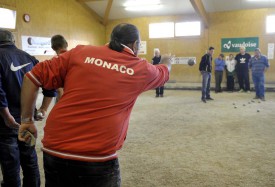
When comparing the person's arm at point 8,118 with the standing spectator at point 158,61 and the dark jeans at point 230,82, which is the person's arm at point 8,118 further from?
the dark jeans at point 230,82

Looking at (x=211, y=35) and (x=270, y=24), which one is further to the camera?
(x=211, y=35)

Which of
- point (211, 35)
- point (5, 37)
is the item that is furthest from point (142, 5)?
point (5, 37)

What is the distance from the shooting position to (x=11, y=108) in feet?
6.86

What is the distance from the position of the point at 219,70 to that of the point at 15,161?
29.0ft

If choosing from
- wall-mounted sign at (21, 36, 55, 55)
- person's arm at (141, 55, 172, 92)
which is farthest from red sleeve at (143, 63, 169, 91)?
wall-mounted sign at (21, 36, 55, 55)

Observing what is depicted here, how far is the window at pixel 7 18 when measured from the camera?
7591mm

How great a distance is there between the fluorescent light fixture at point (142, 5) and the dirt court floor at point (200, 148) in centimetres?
515

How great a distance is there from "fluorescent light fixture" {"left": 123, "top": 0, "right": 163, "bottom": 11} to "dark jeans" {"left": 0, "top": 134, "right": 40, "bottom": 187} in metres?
9.01

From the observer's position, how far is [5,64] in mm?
2014

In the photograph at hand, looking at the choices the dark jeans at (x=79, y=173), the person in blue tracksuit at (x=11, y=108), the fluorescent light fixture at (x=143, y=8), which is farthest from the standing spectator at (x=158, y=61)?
the dark jeans at (x=79, y=173)

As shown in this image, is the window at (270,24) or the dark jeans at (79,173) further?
the window at (270,24)

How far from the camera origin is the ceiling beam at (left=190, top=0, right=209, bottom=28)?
9.31 meters

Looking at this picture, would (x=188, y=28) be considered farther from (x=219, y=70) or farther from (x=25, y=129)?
(x=25, y=129)

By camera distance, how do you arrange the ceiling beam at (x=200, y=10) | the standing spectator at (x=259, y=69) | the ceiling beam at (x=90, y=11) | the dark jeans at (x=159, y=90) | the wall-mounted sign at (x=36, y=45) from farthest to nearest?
1. the ceiling beam at (x=90, y=11)
2. the ceiling beam at (x=200, y=10)
3. the dark jeans at (x=159, y=90)
4. the wall-mounted sign at (x=36, y=45)
5. the standing spectator at (x=259, y=69)
